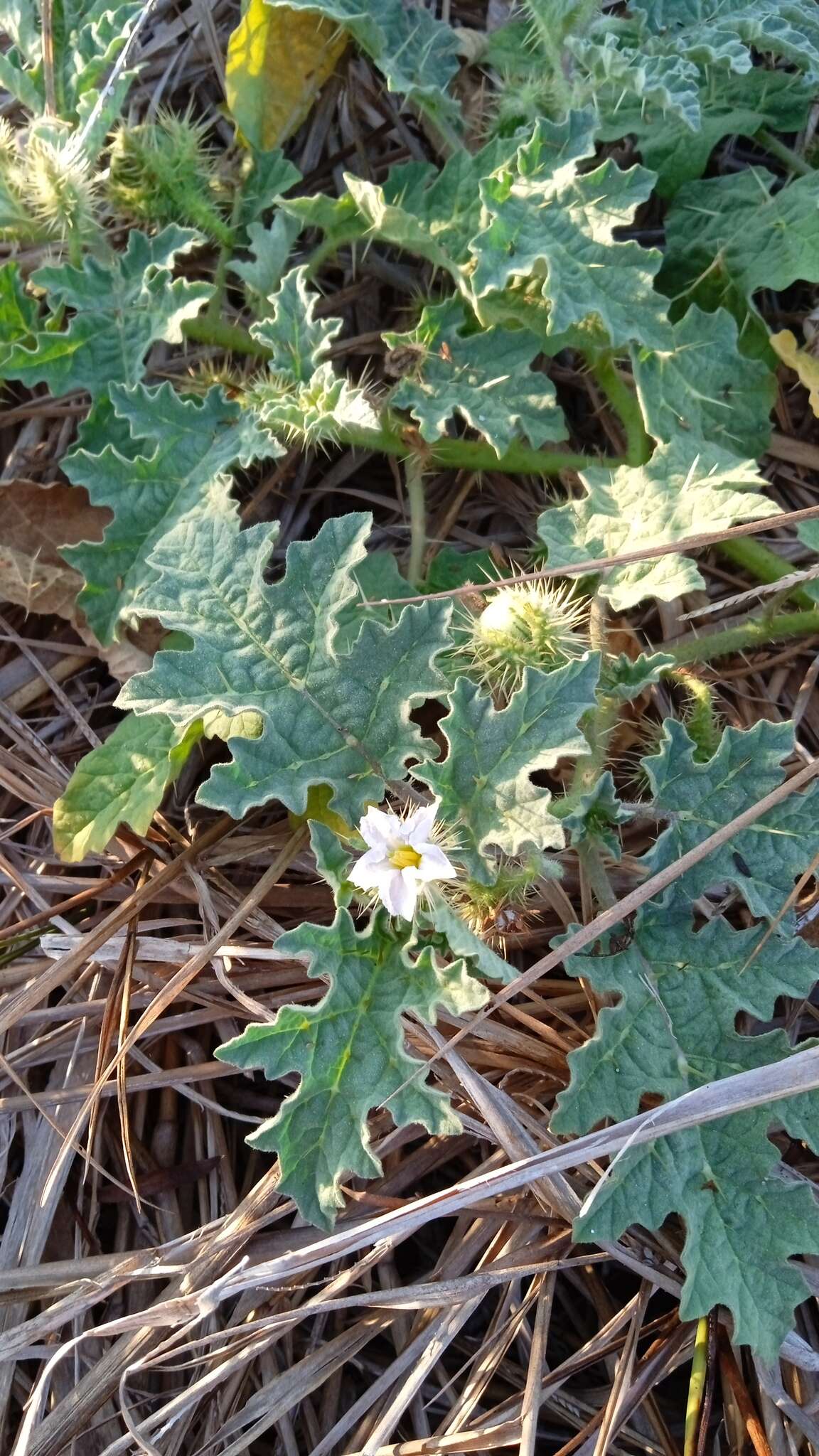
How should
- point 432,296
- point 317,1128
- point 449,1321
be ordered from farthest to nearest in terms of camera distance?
point 432,296
point 449,1321
point 317,1128

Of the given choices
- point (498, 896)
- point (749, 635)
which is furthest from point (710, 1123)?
point (749, 635)

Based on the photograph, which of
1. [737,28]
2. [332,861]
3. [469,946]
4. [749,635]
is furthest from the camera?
[749,635]

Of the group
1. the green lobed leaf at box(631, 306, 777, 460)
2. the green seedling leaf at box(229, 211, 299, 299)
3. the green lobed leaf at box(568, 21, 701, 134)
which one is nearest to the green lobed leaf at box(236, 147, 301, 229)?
the green seedling leaf at box(229, 211, 299, 299)

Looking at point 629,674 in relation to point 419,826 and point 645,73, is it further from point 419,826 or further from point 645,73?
point 645,73

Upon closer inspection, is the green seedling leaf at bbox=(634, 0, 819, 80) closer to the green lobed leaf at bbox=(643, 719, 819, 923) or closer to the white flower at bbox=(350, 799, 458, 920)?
the green lobed leaf at bbox=(643, 719, 819, 923)

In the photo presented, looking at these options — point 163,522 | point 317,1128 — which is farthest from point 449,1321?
point 163,522

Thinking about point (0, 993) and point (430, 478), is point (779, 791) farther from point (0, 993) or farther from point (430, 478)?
point (0, 993)

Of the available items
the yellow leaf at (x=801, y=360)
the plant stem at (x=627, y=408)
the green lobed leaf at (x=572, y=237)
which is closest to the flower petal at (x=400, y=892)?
the green lobed leaf at (x=572, y=237)
